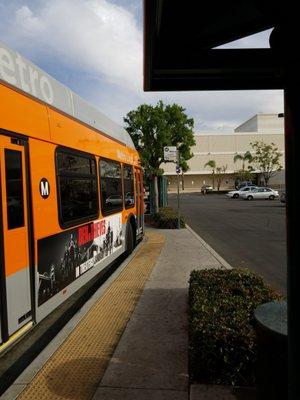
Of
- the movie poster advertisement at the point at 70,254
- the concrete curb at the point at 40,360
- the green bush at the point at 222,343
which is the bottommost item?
the concrete curb at the point at 40,360

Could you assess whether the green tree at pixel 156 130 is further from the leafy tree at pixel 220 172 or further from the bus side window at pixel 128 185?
the leafy tree at pixel 220 172

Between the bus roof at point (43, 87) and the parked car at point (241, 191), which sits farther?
the parked car at point (241, 191)

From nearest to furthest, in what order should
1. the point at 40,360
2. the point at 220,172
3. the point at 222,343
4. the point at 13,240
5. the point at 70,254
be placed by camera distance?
the point at 222,343
the point at 13,240
the point at 40,360
the point at 70,254
the point at 220,172

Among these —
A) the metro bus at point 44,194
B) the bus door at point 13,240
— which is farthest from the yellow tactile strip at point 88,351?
the bus door at point 13,240

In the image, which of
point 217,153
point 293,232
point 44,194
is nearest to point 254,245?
point 44,194

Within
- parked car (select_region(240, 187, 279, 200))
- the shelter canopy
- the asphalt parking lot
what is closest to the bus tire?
the asphalt parking lot

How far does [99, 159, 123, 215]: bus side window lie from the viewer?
8.30m

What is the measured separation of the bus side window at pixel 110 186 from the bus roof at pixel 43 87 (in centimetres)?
75

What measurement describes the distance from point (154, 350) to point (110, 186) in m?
4.54

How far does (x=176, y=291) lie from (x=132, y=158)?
548cm

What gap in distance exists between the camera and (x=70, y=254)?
20.5ft

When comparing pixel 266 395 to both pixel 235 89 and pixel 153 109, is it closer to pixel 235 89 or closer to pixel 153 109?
pixel 235 89

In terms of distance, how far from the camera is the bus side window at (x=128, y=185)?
10.9 metres

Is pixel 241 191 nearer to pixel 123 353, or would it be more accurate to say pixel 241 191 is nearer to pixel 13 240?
pixel 123 353
